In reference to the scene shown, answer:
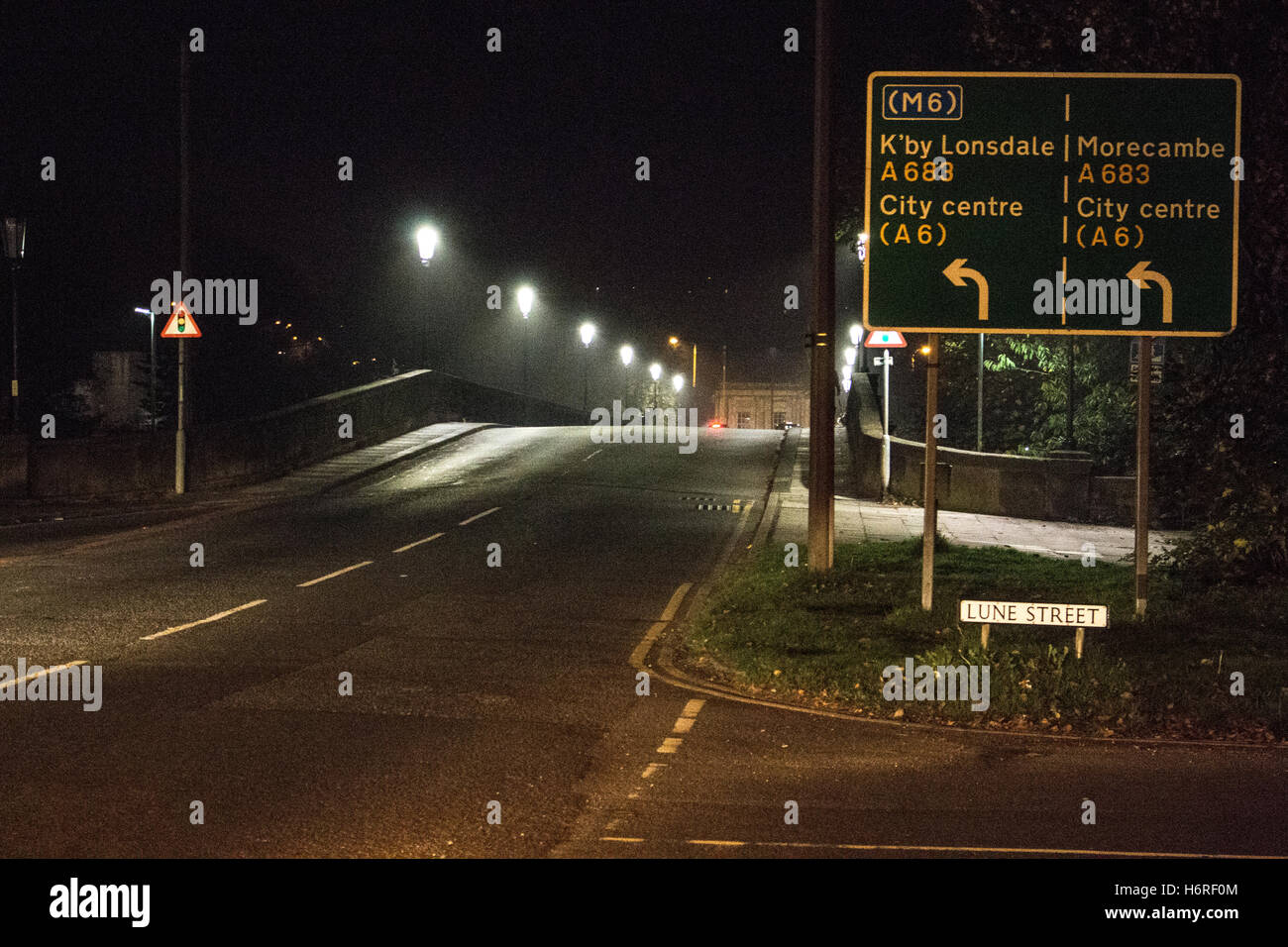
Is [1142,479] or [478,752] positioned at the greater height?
[1142,479]

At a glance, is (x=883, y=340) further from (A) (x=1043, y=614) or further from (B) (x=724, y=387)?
(B) (x=724, y=387)

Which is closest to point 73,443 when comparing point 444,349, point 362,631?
point 362,631

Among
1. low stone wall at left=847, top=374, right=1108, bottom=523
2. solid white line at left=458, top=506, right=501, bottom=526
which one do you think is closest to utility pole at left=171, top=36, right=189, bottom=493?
solid white line at left=458, top=506, right=501, bottom=526

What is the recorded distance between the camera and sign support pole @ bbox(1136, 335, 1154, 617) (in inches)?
489

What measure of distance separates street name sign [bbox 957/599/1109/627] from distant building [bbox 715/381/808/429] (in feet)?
340

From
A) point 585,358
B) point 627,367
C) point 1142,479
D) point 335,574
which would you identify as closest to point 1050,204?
point 1142,479

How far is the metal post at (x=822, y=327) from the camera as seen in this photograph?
48.1 ft

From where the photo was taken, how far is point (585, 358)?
6869cm

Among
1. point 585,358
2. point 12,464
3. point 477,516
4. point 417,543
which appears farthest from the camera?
point 585,358

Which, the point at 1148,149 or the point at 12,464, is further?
the point at 12,464

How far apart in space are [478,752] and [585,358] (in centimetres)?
6121

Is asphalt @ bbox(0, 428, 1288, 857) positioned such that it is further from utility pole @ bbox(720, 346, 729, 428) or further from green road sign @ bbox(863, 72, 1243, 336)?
utility pole @ bbox(720, 346, 729, 428)

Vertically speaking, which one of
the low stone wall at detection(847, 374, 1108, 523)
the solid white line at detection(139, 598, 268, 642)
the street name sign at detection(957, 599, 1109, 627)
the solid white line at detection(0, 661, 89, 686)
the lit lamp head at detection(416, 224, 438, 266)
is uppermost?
the lit lamp head at detection(416, 224, 438, 266)

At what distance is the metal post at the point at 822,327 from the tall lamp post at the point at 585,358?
42.8 m
